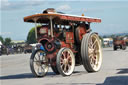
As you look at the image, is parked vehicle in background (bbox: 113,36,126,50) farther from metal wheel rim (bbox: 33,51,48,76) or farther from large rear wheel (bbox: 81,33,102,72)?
metal wheel rim (bbox: 33,51,48,76)

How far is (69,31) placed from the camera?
1515 centimetres

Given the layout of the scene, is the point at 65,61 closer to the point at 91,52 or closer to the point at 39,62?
the point at 39,62

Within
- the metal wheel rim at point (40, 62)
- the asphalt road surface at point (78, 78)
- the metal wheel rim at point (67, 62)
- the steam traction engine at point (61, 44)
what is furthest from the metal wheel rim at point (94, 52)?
the metal wheel rim at point (40, 62)

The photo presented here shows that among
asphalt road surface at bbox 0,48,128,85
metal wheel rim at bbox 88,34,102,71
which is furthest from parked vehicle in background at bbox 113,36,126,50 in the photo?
metal wheel rim at bbox 88,34,102,71

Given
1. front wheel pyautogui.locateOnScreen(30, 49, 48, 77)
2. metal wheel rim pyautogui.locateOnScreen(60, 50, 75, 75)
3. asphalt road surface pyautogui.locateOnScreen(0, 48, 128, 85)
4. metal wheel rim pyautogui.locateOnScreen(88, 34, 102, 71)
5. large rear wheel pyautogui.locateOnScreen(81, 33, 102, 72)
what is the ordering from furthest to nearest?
metal wheel rim pyautogui.locateOnScreen(88, 34, 102, 71) → large rear wheel pyautogui.locateOnScreen(81, 33, 102, 72) → front wheel pyautogui.locateOnScreen(30, 49, 48, 77) → metal wheel rim pyautogui.locateOnScreen(60, 50, 75, 75) → asphalt road surface pyautogui.locateOnScreen(0, 48, 128, 85)

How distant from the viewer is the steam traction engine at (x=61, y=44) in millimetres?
14109

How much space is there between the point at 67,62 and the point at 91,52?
5.29 ft

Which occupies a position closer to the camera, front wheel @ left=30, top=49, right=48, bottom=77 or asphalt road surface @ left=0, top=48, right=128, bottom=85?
asphalt road surface @ left=0, top=48, right=128, bottom=85

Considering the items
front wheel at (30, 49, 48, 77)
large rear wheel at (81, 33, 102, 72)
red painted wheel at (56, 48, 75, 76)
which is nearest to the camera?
red painted wheel at (56, 48, 75, 76)

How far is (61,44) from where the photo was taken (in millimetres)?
14430

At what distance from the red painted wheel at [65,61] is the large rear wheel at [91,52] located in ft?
1.75

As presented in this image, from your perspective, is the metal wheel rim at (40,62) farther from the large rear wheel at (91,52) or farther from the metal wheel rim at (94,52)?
the metal wheel rim at (94,52)

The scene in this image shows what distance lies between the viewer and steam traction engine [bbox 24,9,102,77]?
1411cm

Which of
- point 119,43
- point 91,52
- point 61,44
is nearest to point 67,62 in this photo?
point 61,44
